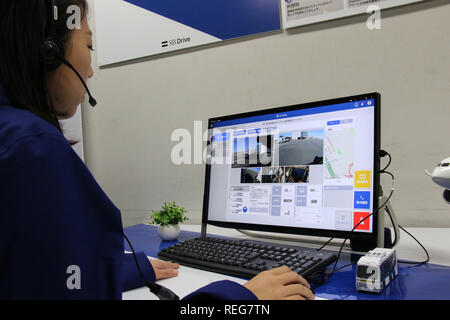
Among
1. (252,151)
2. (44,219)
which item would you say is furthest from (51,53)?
(252,151)

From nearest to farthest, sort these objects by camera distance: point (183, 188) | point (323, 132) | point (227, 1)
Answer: point (323, 132) < point (227, 1) < point (183, 188)

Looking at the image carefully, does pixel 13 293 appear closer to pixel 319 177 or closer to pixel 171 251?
pixel 171 251

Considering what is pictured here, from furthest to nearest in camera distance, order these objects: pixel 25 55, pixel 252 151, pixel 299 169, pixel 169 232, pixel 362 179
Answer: pixel 169 232
pixel 252 151
pixel 299 169
pixel 362 179
pixel 25 55

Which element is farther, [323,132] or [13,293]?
[323,132]

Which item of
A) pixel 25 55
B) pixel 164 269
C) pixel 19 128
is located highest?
pixel 25 55

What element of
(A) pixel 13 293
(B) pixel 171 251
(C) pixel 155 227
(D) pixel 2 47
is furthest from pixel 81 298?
(C) pixel 155 227

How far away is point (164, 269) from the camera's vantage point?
33.8 inches

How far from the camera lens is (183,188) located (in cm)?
167

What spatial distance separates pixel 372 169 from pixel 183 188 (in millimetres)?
987

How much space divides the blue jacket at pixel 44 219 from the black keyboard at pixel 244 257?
39 cm

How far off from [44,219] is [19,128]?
Answer: 0.12 meters

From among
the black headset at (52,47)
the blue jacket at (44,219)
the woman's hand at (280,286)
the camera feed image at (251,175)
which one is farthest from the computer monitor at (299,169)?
the blue jacket at (44,219)

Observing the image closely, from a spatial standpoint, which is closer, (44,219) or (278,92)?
(44,219)

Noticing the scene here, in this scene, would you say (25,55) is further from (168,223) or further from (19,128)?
(168,223)
